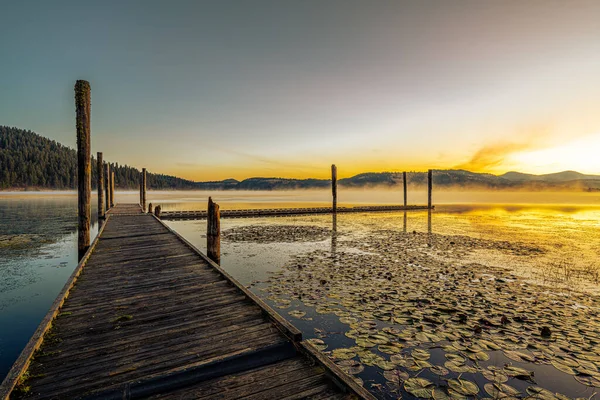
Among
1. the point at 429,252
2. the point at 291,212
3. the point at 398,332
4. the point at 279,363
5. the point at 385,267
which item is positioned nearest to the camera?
the point at 279,363

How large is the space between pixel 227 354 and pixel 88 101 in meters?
12.5

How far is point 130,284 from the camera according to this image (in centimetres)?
703

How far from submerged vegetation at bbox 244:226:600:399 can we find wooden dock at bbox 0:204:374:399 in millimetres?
1492

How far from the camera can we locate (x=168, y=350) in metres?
4.15

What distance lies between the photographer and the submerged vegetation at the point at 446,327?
460cm

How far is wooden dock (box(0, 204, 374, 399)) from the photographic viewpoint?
10.9 ft

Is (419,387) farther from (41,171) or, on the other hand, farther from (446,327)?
(41,171)

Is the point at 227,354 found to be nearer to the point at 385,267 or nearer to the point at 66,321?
the point at 66,321

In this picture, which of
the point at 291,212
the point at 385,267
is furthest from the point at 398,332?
the point at 291,212

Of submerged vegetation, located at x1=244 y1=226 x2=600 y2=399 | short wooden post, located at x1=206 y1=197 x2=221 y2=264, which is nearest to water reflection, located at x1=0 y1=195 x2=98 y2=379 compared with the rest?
short wooden post, located at x1=206 y1=197 x2=221 y2=264

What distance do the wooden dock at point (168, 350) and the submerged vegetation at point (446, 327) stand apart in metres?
1.49

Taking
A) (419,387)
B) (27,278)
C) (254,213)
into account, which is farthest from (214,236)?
(254,213)

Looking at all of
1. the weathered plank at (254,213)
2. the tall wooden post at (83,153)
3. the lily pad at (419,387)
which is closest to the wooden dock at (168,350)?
A: the lily pad at (419,387)

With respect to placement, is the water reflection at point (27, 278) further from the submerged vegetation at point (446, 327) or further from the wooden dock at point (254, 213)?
the wooden dock at point (254, 213)
